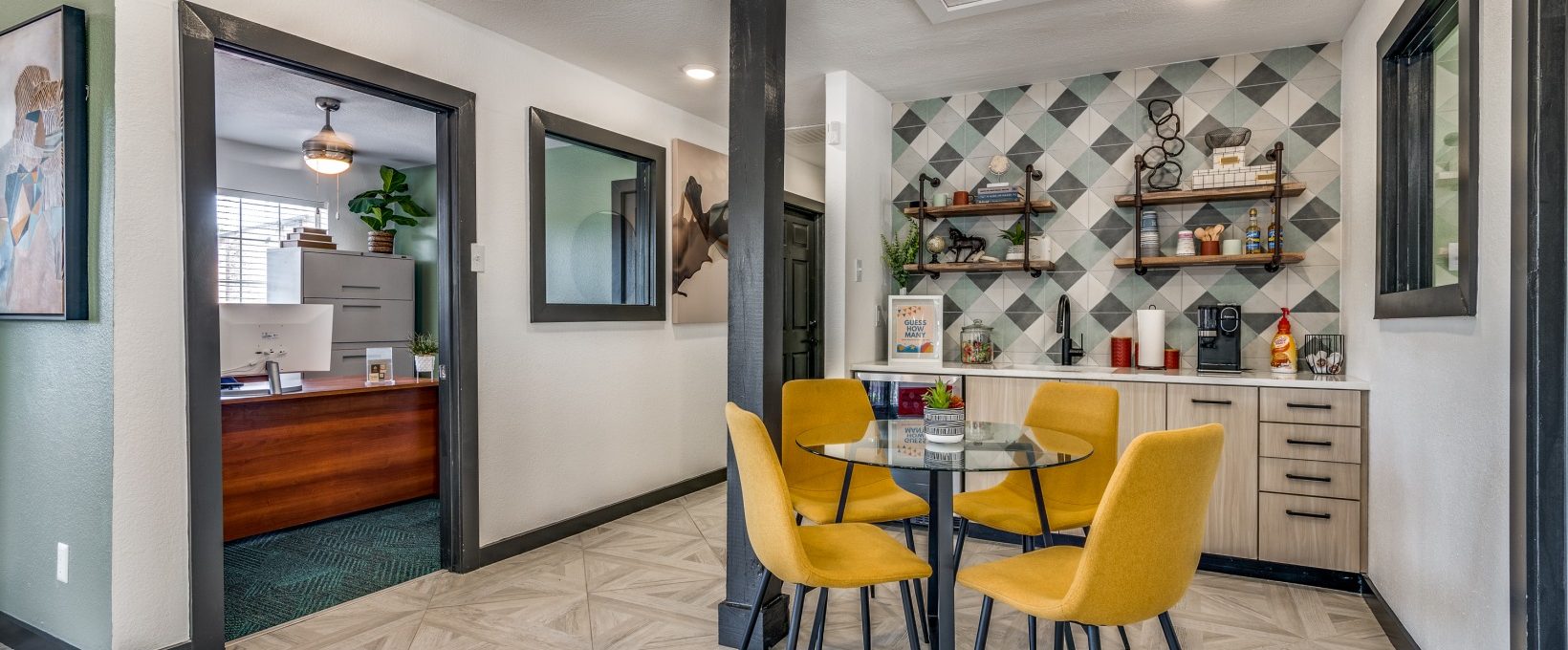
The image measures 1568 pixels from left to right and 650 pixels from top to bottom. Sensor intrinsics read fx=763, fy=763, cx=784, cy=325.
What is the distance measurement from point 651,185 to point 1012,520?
282 centimetres

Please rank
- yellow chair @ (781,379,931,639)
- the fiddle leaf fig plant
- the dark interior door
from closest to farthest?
yellow chair @ (781,379,931,639) → the dark interior door → the fiddle leaf fig plant

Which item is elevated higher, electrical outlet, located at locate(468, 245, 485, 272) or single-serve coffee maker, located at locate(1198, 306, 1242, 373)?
electrical outlet, located at locate(468, 245, 485, 272)

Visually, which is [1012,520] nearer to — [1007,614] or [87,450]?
[1007,614]

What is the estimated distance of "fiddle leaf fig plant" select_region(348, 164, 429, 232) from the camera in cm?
610

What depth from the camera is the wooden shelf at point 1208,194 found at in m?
3.55

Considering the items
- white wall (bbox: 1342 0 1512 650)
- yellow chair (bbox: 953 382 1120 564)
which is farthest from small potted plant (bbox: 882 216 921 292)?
white wall (bbox: 1342 0 1512 650)

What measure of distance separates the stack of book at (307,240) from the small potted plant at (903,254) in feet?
13.9

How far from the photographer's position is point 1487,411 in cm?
181

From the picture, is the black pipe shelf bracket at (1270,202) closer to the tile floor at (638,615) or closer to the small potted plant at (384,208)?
the tile floor at (638,615)

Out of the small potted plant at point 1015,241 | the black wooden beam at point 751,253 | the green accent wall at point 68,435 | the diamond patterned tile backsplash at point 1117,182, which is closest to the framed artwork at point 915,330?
the diamond patterned tile backsplash at point 1117,182

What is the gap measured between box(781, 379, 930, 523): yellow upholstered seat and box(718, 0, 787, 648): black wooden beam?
9.5 inches

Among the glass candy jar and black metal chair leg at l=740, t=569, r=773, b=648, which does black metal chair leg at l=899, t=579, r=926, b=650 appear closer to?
black metal chair leg at l=740, t=569, r=773, b=648

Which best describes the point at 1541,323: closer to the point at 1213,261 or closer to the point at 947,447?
the point at 947,447

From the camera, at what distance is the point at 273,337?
389cm
